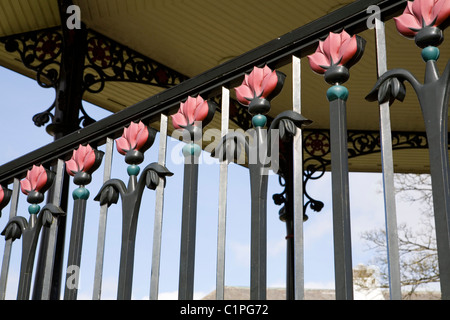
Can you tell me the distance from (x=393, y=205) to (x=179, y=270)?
0.57 m

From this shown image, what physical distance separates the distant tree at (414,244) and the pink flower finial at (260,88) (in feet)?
34.9

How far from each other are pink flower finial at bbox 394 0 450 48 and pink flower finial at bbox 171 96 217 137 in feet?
1.80

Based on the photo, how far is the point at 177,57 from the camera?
6254mm

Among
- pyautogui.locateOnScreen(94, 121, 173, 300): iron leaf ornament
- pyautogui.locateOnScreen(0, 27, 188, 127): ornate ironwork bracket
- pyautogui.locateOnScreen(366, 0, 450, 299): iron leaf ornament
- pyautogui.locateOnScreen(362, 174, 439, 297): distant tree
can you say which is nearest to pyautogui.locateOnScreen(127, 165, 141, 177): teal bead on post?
pyautogui.locateOnScreen(94, 121, 173, 300): iron leaf ornament

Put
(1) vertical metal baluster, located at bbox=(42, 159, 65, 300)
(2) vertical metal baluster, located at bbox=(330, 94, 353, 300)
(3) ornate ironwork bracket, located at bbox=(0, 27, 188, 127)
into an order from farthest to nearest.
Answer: (3) ornate ironwork bracket, located at bbox=(0, 27, 188, 127)
(1) vertical metal baluster, located at bbox=(42, 159, 65, 300)
(2) vertical metal baluster, located at bbox=(330, 94, 353, 300)

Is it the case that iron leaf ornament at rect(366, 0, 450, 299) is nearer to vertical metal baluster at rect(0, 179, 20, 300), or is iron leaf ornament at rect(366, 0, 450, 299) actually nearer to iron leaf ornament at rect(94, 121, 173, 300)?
iron leaf ornament at rect(94, 121, 173, 300)

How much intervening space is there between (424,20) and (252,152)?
1.53 ft

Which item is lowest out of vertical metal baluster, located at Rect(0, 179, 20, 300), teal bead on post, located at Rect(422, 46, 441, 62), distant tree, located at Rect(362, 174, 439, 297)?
vertical metal baluster, located at Rect(0, 179, 20, 300)

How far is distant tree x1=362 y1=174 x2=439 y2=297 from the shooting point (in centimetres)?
1193

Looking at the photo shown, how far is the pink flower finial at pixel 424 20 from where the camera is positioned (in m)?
1.20

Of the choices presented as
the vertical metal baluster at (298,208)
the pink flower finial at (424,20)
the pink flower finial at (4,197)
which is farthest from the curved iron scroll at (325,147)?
the pink flower finial at (424,20)

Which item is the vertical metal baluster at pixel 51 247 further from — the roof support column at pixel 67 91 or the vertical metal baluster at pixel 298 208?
the roof support column at pixel 67 91

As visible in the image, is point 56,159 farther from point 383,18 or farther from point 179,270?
point 383,18
